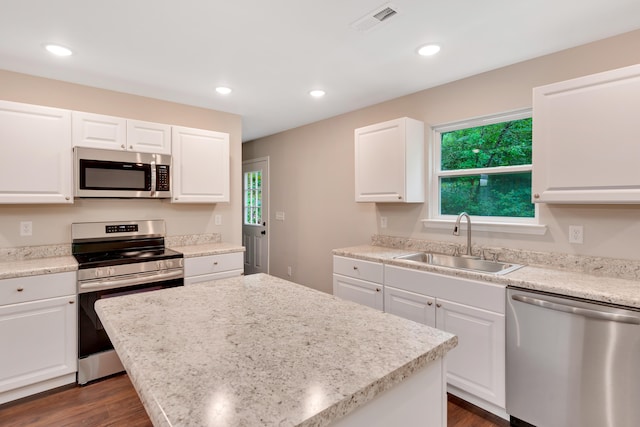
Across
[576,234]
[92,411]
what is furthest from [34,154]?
[576,234]

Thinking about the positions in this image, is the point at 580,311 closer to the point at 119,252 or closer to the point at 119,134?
the point at 119,252

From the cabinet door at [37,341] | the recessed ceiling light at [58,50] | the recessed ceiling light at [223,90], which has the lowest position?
the cabinet door at [37,341]

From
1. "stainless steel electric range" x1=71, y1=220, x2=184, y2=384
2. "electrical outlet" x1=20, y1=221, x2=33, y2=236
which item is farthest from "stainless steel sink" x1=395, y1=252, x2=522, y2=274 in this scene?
"electrical outlet" x1=20, y1=221, x2=33, y2=236

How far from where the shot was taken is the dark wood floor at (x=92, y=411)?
81.4 inches

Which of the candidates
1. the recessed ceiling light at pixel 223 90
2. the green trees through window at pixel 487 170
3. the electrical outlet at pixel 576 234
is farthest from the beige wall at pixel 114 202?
the electrical outlet at pixel 576 234

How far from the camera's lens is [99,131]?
274 centimetres

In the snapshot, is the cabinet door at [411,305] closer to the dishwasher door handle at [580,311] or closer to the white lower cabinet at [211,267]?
the dishwasher door handle at [580,311]

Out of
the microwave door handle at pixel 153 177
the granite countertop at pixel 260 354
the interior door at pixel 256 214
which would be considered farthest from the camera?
the interior door at pixel 256 214

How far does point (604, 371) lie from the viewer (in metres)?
1.66

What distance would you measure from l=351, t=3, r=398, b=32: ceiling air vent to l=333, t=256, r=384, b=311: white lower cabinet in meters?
1.67

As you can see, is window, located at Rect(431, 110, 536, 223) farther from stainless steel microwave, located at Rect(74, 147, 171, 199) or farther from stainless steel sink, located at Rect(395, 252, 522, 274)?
stainless steel microwave, located at Rect(74, 147, 171, 199)

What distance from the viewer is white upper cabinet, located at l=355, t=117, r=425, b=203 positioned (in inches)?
113

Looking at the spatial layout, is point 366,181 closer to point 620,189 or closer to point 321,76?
point 321,76

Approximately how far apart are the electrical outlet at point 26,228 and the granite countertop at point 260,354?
1.80 meters
